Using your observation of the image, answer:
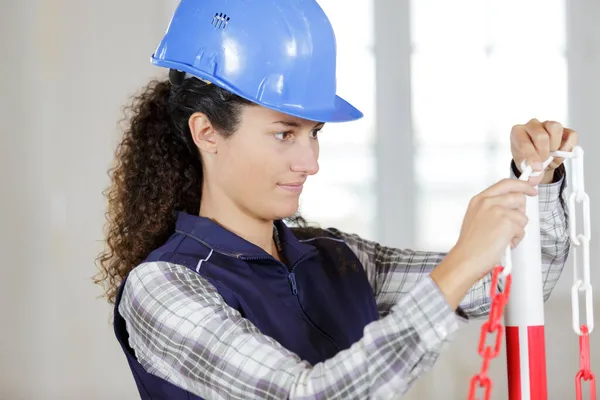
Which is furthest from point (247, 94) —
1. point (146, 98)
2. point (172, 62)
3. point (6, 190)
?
point (6, 190)

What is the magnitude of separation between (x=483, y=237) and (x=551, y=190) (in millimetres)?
461

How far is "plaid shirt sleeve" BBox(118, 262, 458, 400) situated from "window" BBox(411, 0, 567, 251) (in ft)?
9.71

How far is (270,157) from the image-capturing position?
145 centimetres

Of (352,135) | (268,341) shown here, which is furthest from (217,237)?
(352,135)

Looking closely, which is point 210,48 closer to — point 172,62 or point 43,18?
point 172,62

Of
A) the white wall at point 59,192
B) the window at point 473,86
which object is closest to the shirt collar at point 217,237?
the window at point 473,86

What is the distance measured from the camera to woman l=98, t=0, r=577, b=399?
1.12 meters

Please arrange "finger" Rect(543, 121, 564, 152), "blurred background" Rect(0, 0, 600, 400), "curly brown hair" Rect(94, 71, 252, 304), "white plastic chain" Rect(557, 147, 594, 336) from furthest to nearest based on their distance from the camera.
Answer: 1. "blurred background" Rect(0, 0, 600, 400)
2. "curly brown hair" Rect(94, 71, 252, 304)
3. "finger" Rect(543, 121, 564, 152)
4. "white plastic chain" Rect(557, 147, 594, 336)

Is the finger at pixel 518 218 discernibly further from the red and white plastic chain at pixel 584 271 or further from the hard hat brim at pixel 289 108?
the hard hat brim at pixel 289 108

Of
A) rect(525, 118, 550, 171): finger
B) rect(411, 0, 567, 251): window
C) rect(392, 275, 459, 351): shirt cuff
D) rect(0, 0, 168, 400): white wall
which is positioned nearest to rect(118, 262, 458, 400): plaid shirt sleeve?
rect(392, 275, 459, 351): shirt cuff

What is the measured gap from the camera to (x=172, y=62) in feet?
5.03

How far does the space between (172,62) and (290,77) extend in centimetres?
22

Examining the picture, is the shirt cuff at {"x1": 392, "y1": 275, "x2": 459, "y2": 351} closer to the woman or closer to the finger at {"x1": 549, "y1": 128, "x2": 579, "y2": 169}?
the woman

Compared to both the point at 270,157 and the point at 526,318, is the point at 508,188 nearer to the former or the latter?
the point at 526,318
